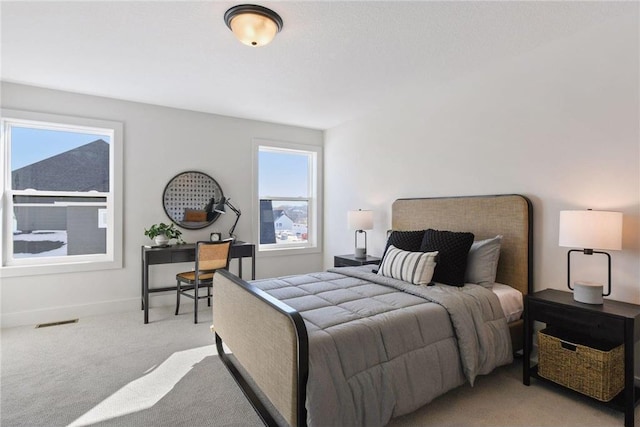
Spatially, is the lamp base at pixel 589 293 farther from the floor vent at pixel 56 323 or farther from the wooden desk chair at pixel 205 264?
the floor vent at pixel 56 323

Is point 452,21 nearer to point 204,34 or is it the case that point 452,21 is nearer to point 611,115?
point 611,115

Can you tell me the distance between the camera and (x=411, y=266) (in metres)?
2.64

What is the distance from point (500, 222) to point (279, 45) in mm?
2330

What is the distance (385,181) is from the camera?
415 centimetres

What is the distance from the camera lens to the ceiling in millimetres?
2145

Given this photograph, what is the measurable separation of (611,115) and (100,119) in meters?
4.73

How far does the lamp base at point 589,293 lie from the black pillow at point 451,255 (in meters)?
0.71

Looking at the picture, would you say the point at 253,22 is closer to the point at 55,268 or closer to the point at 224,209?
the point at 224,209

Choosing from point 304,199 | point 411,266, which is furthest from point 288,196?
point 411,266

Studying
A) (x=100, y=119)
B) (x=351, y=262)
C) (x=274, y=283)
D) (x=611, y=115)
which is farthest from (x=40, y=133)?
(x=611, y=115)

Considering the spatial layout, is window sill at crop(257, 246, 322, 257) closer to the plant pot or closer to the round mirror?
the round mirror

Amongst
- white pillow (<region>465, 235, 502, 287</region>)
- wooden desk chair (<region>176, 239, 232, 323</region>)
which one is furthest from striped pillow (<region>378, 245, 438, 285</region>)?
wooden desk chair (<region>176, 239, 232, 323</region>)

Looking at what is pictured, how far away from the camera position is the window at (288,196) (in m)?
4.94

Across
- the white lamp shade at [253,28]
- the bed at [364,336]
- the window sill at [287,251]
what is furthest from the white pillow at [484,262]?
the window sill at [287,251]
